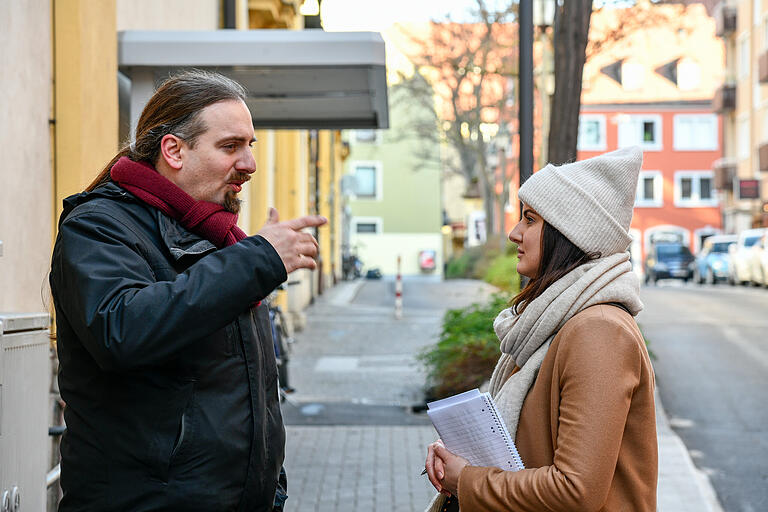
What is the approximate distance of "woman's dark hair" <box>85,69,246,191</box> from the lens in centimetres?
247

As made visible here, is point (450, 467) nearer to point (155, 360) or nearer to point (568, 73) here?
point (155, 360)

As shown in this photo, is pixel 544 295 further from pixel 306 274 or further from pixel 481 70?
pixel 481 70

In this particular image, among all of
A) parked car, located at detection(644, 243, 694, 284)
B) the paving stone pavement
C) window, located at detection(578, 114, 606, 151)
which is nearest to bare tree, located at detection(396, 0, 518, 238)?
parked car, located at detection(644, 243, 694, 284)

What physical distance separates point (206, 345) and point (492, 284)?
22631 millimetres

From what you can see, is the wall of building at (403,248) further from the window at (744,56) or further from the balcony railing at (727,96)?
the window at (744,56)

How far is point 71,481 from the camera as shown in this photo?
234cm

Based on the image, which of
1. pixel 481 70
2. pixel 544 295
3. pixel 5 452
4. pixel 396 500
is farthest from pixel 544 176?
pixel 481 70

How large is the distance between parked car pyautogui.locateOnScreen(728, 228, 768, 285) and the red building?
76.1 feet

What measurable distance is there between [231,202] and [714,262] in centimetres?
3584

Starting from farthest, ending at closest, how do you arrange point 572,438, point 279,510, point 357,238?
point 357,238 < point 279,510 < point 572,438

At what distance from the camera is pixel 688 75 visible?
202 feet

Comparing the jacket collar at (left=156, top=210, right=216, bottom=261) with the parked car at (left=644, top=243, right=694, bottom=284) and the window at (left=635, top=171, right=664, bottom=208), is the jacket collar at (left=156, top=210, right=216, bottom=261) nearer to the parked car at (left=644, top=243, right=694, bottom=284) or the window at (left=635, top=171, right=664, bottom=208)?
the parked car at (left=644, top=243, right=694, bottom=284)

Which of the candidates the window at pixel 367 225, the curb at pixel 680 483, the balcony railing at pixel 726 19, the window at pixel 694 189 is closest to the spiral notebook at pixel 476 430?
the curb at pixel 680 483

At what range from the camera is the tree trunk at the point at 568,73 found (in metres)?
10.6
